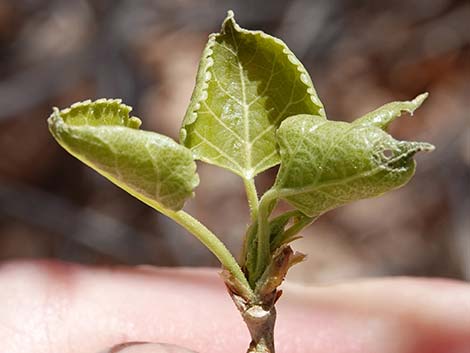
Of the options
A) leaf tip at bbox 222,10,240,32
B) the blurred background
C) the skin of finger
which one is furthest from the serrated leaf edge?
the blurred background

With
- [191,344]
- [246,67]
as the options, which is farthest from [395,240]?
[246,67]

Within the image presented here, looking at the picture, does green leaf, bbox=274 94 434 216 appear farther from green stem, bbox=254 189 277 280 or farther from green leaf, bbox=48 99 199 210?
green leaf, bbox=48 99 199 210

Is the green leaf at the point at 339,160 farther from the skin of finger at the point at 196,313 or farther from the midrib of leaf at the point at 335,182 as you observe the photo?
the skin of finger at the point at 196,313

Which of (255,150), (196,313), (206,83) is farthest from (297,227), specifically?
(196,313)

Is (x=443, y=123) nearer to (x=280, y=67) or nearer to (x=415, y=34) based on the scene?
(x=415, y=34)

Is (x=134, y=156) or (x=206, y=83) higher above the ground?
(x=206, y=83)

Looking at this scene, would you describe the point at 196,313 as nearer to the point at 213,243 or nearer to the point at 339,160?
the point at 213,243
